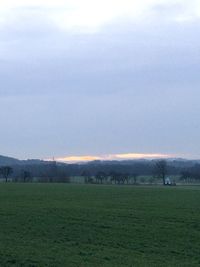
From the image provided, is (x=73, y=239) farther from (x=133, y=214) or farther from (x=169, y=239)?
(x=133, y=214)

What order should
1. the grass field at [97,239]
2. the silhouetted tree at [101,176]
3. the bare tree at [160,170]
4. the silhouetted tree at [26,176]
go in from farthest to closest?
the bare tree at [160,170] < the silhouetted tree at [101,176] < the silhouetted tree at [26,176] < the grass field at [97,239]

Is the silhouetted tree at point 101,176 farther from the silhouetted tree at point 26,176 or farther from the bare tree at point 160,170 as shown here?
the silhouetted tree at point 26,176

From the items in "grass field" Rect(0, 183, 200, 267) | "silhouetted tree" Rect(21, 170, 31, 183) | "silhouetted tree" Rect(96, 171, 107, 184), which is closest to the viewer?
"grass field" Rect(0, 183, 200, 267)

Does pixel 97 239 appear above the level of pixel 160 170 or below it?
below

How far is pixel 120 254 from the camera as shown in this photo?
1886 cm

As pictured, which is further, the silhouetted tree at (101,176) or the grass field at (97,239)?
the silhouetted tree at (101,176)

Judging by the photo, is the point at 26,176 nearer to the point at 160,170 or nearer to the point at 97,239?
the point at 160,170

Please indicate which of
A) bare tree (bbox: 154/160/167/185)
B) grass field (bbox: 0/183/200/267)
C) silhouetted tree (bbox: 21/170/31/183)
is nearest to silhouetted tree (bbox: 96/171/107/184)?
bare tree (bbox: 154/160/167/185)

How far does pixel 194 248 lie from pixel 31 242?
6.33 meters

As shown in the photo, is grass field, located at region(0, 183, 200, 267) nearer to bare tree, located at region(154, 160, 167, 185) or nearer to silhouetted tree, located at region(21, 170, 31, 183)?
silhouetted tree, located at region(21, 170, 31, 183)

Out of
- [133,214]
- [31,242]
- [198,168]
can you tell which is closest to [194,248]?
[31,242]

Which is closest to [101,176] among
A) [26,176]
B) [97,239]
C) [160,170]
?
[160,170]

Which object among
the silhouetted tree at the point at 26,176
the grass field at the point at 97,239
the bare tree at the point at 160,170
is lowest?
the grass field at the point at 97,239

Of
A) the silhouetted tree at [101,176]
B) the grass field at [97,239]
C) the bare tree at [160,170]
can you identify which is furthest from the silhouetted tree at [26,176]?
the grass field at [97,239]
